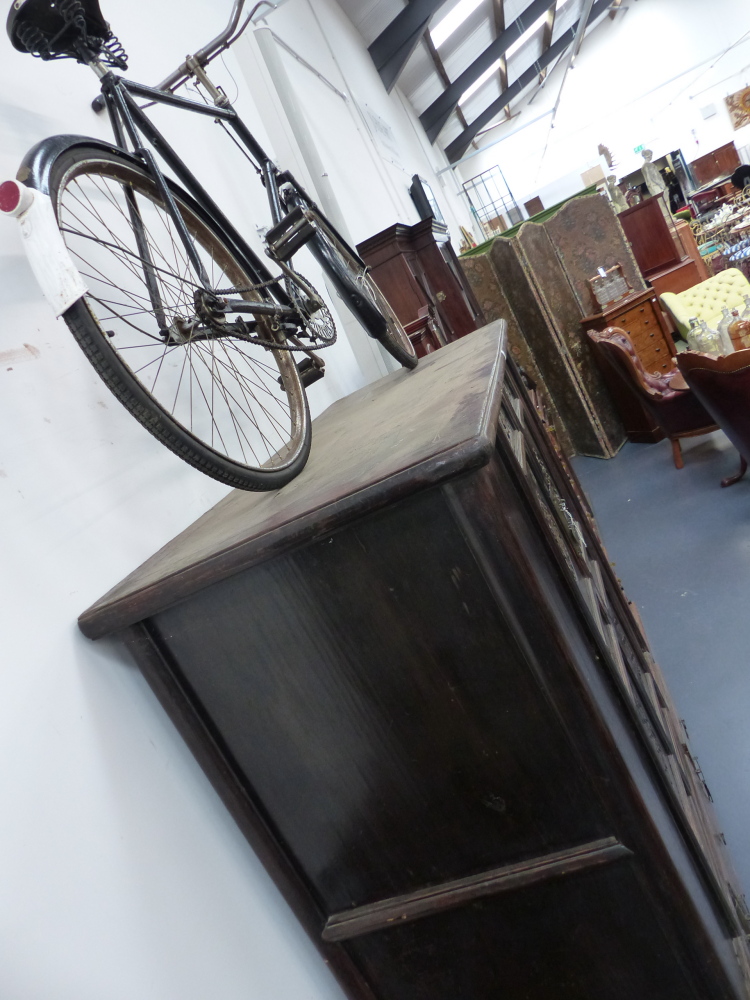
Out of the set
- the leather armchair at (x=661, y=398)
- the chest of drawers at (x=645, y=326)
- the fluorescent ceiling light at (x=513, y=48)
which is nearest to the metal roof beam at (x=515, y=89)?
the fluorescent ceiling light at (x=513, y=48)

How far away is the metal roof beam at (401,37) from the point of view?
7.61 metres

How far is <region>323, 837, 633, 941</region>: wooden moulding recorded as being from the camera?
109 centimetres

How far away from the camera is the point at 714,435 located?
4.98 metres

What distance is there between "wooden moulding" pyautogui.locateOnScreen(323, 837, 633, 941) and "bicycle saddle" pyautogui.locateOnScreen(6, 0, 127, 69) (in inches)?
65.7

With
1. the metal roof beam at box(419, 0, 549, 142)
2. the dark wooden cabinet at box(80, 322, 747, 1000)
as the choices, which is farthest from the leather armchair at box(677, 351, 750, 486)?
the metal roof beam at box(419, 0, 549, 142)

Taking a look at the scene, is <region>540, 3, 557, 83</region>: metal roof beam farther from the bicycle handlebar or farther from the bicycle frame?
the bicycle frame

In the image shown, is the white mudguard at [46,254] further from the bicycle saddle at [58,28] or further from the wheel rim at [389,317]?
the wheel rim at [389,317]

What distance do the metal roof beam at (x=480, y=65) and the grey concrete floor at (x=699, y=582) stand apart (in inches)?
357

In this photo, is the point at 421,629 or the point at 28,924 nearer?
the point at 28,924

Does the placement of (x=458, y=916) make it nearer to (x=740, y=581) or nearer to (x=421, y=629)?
(x=421, y=629)

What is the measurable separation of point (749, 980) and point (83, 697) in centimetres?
140

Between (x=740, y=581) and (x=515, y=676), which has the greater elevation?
(x=515, y=676)

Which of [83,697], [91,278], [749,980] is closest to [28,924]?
[83,697]

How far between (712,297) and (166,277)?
529cm
